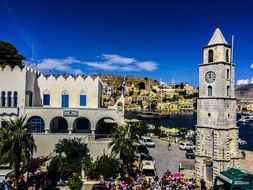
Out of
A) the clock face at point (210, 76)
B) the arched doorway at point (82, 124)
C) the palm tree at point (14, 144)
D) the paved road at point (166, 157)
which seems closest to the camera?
the palm tree at point (14, 144)

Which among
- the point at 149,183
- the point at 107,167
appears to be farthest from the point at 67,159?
the point at 149,183

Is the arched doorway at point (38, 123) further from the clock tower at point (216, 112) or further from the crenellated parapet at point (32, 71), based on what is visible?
the clock tower at point (216, 112)

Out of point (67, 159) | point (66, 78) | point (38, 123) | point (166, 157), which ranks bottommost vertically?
point (166, 157)

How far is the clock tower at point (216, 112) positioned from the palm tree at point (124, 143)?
594cm

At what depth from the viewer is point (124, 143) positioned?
2955cm

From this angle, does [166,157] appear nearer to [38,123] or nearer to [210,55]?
[38,123]

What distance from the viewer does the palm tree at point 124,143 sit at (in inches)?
1158

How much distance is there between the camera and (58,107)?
37188mm

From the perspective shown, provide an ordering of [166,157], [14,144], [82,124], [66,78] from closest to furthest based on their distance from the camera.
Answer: [14,144] < [66,78] < [82,124] < [166,157]

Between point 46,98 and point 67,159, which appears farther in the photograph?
point 46,98

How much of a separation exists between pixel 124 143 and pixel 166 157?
14649 mm

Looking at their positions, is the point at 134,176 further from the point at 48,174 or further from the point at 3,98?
the point at 3,98

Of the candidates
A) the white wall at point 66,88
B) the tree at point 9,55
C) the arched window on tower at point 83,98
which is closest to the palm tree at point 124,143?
the arched window on tower at point 83,98

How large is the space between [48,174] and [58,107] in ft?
31.4
